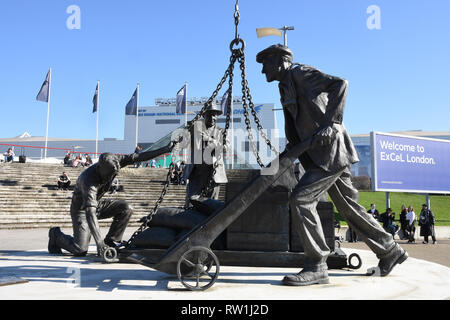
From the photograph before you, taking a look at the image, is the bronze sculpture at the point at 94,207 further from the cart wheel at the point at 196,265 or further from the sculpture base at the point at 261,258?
the cart wheel at the point at 196,265

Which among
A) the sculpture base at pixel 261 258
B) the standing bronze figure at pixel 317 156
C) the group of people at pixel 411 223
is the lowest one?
the group of people at pixel 411 223

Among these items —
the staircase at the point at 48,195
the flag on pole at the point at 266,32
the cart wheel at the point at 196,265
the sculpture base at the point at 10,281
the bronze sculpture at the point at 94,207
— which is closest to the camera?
the cart wheel at the point at 196,265

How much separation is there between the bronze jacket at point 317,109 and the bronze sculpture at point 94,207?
5.83 ft

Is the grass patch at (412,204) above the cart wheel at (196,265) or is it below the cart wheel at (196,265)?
below

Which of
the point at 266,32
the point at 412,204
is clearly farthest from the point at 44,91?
the point at 412,204

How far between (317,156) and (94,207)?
3433mm

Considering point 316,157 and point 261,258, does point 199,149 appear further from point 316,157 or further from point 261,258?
point 316,157

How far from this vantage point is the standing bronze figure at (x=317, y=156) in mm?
3615

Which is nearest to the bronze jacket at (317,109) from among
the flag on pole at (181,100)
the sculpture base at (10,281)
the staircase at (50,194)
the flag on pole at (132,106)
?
the sculpture base at (10,281)

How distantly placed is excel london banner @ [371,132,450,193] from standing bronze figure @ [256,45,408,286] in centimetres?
1246

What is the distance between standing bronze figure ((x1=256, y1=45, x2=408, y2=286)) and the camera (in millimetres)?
3615

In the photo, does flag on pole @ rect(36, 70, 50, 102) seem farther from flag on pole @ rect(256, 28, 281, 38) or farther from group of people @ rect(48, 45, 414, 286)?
group of people @ rect(48, 45, 414, 286)

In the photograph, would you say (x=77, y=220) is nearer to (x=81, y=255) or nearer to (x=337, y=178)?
(x=81, y=255)

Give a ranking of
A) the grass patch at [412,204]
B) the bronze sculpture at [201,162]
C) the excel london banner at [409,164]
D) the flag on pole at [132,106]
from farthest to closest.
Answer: the flag on pole at [132,106]
the grass patch at [412,204]
the excel london banner at [409,164]
the bronze sculpture at [201,162]
